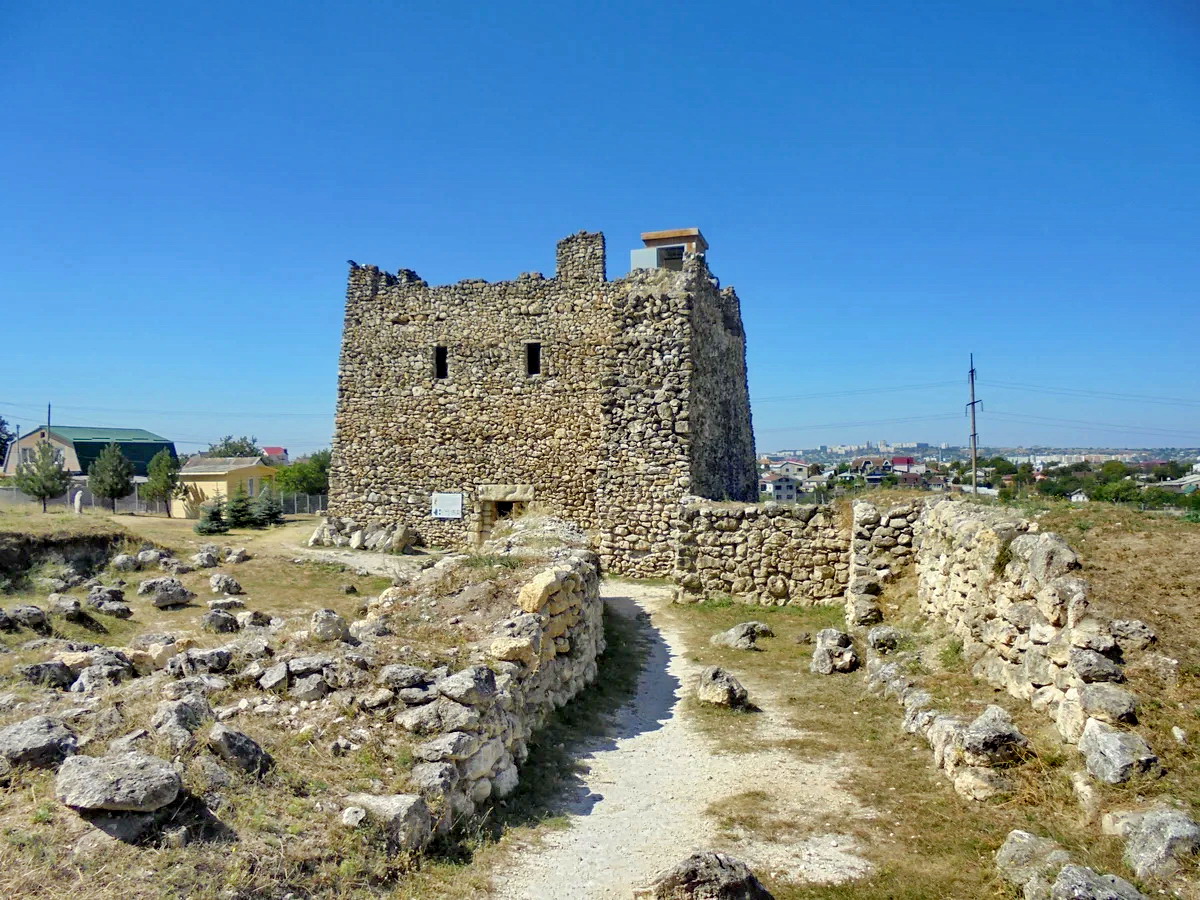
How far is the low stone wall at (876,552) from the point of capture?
12.4 m

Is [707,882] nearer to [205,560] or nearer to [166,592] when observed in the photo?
[166,592]

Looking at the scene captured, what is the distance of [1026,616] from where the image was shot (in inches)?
298

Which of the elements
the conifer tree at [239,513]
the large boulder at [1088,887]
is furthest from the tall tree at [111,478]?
the large boulder at [1088,887]

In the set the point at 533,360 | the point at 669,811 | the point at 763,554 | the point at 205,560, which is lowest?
the point at 669,811

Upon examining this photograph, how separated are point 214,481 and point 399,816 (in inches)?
1571

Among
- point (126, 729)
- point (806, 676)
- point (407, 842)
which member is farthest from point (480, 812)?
point (806, 676)

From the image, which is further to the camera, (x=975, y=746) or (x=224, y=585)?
(x=224, y=585)

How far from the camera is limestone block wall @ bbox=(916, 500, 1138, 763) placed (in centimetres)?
632

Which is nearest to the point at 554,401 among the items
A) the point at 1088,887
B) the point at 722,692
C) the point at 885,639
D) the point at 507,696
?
the point at 885,639

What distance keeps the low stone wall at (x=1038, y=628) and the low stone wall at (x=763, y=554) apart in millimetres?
3642

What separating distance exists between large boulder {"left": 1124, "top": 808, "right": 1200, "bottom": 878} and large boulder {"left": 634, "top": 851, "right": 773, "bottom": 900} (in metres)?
2.28

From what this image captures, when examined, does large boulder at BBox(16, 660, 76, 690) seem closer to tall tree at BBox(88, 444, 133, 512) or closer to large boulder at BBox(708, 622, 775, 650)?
large boulder at BBox(708, 622, 775, 650)

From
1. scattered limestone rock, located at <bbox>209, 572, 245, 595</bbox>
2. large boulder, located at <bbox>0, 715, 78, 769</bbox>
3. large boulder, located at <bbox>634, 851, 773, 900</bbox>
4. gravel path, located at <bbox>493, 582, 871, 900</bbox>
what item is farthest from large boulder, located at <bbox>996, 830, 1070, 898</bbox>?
scattered limestone rock, located at <bbox>209, 572, 245, 595</bbox>

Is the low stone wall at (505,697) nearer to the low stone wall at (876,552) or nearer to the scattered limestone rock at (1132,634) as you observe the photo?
the low stone wall at (876,552)
